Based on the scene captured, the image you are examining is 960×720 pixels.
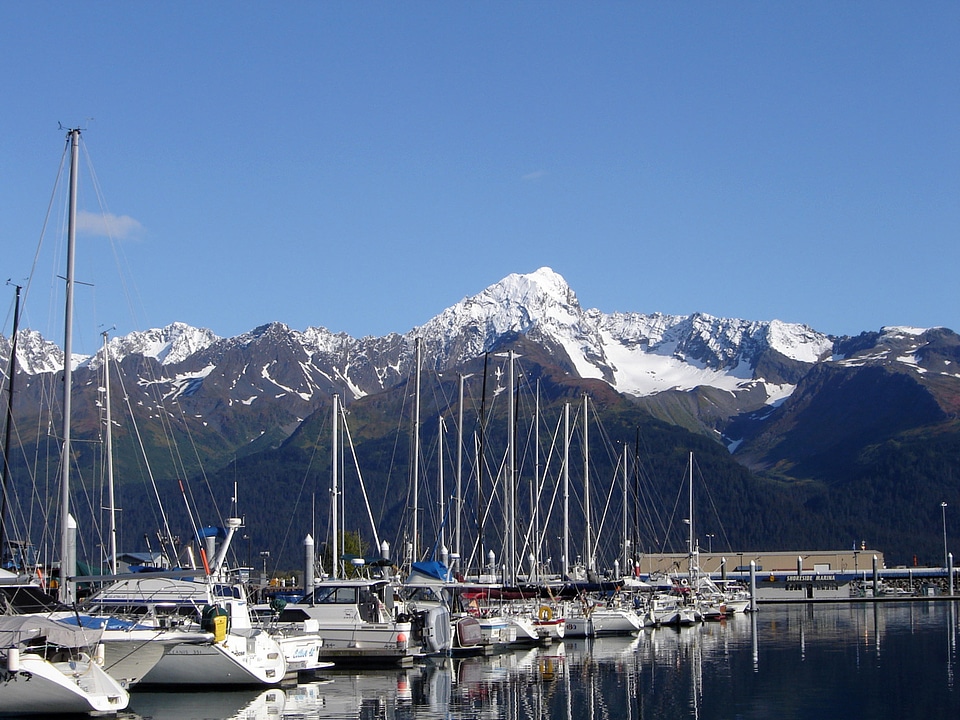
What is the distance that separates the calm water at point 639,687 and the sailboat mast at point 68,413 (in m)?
4.80

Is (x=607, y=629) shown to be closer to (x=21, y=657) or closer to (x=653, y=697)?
(x=653, y=697)

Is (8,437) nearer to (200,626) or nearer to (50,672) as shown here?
(200,626)

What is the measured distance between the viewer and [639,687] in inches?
2104

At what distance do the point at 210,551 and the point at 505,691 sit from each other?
20.3 meters

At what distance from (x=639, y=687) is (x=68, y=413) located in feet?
79.2

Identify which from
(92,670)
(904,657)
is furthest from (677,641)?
(92,670)

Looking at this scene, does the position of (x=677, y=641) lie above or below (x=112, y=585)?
below

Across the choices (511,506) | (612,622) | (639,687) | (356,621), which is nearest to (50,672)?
(356,621)

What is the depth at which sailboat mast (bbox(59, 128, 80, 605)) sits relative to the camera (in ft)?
146

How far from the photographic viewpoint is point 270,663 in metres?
48.9

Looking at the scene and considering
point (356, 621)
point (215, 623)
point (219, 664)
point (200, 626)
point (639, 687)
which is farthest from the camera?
point (356, 621)

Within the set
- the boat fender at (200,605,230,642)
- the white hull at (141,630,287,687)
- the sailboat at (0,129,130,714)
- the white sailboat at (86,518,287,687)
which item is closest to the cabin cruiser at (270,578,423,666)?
the white sailboat at (86,518,287,687)

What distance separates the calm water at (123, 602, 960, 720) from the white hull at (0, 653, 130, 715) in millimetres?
2538

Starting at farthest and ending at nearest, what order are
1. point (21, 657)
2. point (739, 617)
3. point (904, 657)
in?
point (739, 617), point (904, 657), point (21, 657)
